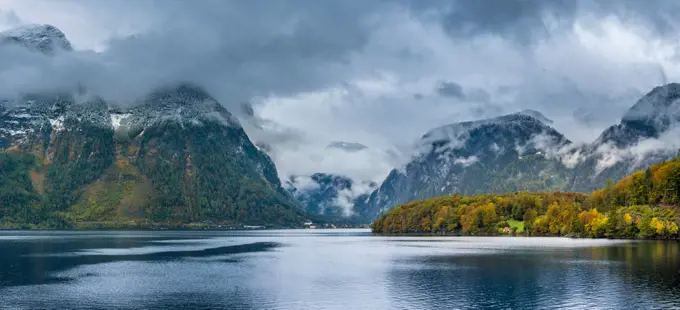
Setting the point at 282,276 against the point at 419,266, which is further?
the point at 419,266

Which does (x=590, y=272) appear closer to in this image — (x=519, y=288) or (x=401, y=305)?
(x=519, y=288)

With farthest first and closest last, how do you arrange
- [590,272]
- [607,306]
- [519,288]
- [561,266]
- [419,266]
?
1. [419,266]
2. [561,266]
3. [590,272]
4. [519,288]
5. [607,306]

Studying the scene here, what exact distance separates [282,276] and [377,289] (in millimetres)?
23596

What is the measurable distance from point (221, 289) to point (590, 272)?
59881 millimetres

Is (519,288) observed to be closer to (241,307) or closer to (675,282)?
(675,282)

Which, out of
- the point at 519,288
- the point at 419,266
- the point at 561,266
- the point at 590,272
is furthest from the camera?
the point at 419,266

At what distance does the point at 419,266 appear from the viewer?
388ft

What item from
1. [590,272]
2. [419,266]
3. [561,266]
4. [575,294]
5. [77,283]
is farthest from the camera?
[419,266]

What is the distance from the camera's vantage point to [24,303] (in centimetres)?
7112

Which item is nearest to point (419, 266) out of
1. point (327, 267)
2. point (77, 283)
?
point (327, 267)

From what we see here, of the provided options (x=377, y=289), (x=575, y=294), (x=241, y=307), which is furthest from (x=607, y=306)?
(x=241, y=307)

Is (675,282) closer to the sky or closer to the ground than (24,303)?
closer to the sky

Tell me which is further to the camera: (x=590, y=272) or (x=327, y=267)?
(x=327, y=267)

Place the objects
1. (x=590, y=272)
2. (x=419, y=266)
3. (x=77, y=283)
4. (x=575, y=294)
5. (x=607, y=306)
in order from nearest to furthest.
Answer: (x=607, y=306)
(x=575, y=294)
(x=77, y=283)
(x=590, y=272)
(x=419, y=266)
